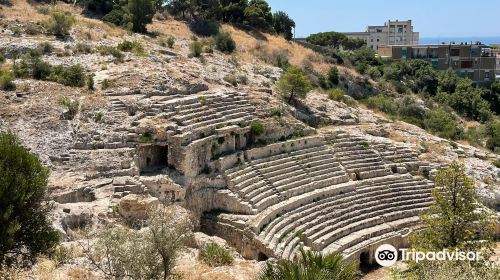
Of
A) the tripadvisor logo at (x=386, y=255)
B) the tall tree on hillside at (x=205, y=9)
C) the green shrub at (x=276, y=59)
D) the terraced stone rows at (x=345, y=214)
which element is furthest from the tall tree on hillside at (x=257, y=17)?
the tripadvisor logo at (x=386, y=255)

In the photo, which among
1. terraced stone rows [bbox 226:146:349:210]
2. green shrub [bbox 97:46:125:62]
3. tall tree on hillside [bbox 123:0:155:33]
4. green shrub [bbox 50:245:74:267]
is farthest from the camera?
tall tree on hillside [bbox 123:0:155:33]

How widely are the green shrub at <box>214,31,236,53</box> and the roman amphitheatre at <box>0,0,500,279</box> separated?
699 centimetres

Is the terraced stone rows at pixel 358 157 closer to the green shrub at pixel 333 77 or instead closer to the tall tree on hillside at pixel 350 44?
the green shrub at pixel 333 77

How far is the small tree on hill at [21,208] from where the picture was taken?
935cm

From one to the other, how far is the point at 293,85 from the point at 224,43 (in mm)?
8681

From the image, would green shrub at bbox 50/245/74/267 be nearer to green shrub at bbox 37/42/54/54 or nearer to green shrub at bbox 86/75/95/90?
green shrub at bbox 86/75/95/90

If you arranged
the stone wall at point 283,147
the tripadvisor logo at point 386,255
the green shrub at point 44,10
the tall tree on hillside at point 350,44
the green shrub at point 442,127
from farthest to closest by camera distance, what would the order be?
the tall tree on hillside at point 350,44
the green shrub at point 442,127
the green shrub at point 44,10
the stone wall at point 283,147
the tripadvisor logo at point 386,255

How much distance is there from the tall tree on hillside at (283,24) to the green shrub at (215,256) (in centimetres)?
3437

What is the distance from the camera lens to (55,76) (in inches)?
787

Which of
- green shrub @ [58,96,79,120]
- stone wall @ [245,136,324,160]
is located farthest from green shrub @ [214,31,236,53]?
green shrub @ [58,96,79,120]

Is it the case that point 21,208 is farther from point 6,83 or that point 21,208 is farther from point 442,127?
point 442,127

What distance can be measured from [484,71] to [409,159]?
32837 millimetres

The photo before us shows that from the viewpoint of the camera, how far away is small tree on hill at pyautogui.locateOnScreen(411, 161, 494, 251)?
12961 mm

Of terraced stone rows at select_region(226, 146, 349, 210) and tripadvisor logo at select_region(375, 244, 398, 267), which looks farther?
terraced stone rows at select_region(226, 146, 349, 210)
